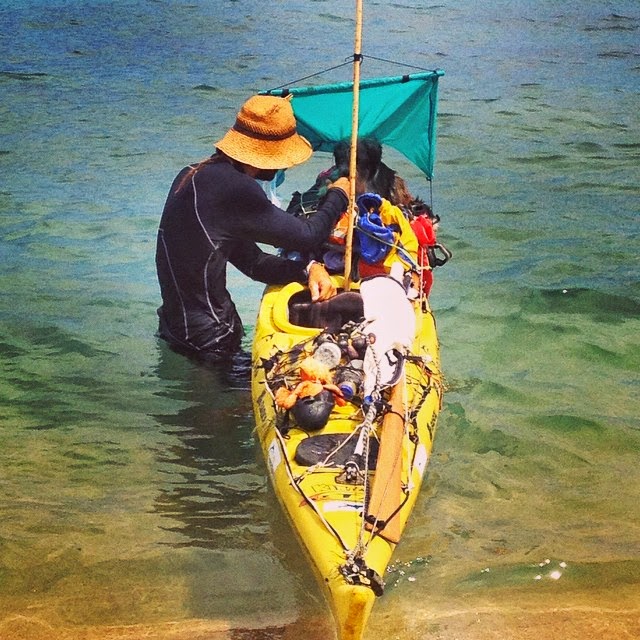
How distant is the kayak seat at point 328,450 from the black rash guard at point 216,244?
56.1 inches

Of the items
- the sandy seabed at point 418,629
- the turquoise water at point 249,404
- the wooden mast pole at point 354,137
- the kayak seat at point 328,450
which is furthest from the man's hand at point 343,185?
→ the sandy seabed at point 418,629

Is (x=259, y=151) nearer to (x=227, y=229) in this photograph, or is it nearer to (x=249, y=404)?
(x=227, y=229)

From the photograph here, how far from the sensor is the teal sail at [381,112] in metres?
7.76

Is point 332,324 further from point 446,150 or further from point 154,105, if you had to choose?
point 154,105

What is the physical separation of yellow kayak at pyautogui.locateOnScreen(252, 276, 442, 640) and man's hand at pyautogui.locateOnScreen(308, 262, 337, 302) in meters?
0.08

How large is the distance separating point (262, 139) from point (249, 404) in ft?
5.51

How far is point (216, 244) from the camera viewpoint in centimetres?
550

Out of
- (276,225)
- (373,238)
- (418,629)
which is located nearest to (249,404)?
(276,225)

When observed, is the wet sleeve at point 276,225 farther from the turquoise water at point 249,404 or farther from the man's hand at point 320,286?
the turquoise water at point 249,404

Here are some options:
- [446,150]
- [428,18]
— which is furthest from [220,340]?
[428,18]

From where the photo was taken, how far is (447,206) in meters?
11.4

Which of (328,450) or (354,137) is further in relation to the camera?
(354,137)

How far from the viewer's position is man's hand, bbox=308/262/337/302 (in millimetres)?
5754

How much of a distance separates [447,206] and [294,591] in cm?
747
